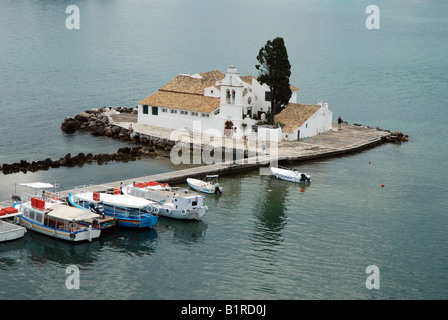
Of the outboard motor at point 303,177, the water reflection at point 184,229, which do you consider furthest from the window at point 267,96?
the water reflection at point 184,229

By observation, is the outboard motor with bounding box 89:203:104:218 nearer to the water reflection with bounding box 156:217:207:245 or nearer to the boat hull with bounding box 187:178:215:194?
the water reflection with bounding box 156:217:207:245

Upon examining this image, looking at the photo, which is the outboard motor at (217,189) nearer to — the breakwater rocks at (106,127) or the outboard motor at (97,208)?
the outboard motor at (97,208)

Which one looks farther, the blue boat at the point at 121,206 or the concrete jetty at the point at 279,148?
the concrete jetty at the point at 279,148

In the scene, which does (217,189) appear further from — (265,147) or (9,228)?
(9,228)

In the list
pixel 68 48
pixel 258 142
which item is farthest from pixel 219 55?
pixel 258 142

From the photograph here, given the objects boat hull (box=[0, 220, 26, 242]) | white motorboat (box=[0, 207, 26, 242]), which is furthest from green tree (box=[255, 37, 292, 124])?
boat hull (box=[0, 220, 26, 242])
